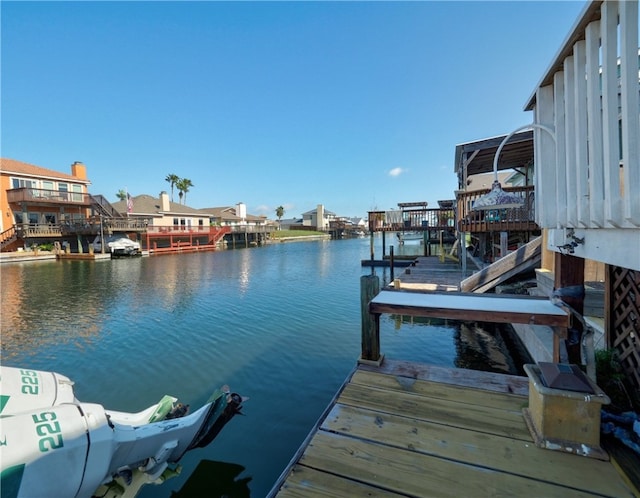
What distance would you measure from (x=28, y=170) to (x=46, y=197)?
4.13 metres

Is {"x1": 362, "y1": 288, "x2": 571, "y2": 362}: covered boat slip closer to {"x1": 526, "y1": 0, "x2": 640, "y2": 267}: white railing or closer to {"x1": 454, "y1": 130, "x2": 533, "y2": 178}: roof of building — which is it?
{"x1": 526, "y1": 0, "x2": 640, "y2": 267}: white railing

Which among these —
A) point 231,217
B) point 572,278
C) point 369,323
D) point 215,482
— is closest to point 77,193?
point 231,217

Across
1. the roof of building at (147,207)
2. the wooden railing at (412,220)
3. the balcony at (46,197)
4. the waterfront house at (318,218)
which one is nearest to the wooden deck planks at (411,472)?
the wooden railing at (412,220)

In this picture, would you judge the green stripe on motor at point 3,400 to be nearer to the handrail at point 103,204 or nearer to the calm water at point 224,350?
the calm water at point 224,350

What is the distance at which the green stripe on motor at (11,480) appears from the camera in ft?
6.66

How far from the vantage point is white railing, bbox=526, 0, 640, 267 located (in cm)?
235

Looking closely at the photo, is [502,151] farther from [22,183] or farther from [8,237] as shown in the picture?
[22,183]

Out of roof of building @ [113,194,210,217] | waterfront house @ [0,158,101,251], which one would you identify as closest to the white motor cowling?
waterfront house @ [0,158,101,251]

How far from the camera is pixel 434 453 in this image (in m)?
2.73

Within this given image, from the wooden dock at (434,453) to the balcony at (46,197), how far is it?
118ft

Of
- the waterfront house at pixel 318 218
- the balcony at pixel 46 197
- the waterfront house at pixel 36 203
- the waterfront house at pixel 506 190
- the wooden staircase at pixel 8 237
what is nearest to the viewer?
the waterfront house at pixel 506 190

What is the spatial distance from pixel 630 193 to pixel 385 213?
18625mm

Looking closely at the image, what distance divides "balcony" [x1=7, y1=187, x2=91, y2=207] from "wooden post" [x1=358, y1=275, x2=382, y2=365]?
35.2 meters

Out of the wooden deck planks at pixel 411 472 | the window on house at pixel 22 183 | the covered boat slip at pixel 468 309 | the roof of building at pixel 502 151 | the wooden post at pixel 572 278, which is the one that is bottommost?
the wooden deck planks at pixel 411 472
